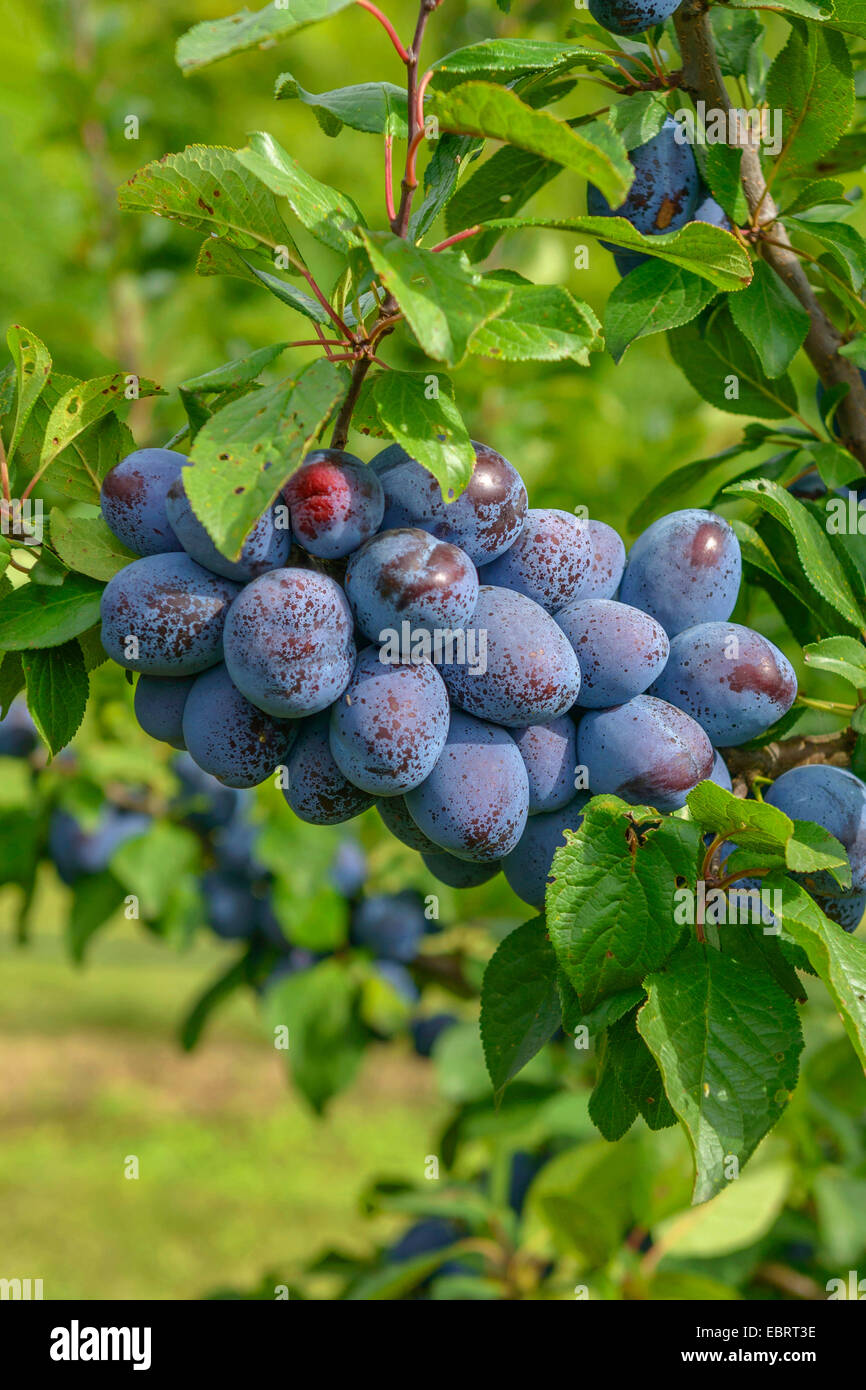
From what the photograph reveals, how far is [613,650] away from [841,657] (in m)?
0.14

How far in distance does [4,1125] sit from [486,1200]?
266 cm

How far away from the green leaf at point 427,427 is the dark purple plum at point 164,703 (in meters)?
0.19

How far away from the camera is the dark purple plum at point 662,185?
2.37 ft

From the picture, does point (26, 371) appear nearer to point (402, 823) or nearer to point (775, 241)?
point (402, 823)

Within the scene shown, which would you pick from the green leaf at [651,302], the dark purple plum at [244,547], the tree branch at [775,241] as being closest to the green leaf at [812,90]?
the tree branch at [775,241]

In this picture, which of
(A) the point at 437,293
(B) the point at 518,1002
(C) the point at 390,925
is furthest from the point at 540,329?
(C) the point at 390,925

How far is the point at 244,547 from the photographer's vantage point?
56 centimetres

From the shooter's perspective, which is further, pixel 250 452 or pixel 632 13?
pixel 632 13

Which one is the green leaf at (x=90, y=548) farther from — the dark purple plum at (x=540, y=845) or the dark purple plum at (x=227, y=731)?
the dark purple plum at (x=540, y=845)

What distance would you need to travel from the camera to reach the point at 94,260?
225 centimetres

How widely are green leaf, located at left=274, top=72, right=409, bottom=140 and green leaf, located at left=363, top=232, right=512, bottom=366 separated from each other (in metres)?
0.13

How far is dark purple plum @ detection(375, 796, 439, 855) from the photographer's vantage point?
2.10ft

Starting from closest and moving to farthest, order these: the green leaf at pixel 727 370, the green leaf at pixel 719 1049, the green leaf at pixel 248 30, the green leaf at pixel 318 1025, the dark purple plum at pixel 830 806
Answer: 1. the green leaf at pixel 248 30
2. the green leaf at pixel 719 1049
3. the dark purple plum at pixel 830 806
4. the green leaf at pixel 727 370
5. the green leaf at pixel 318 1025
